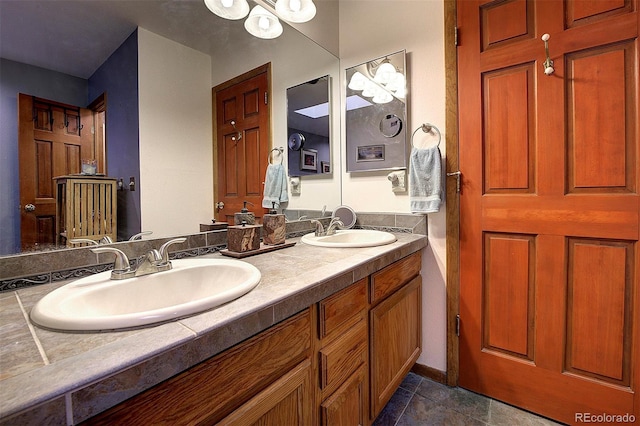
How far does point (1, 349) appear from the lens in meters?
0.47

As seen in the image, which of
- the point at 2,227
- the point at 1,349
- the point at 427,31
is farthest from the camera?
the point at 427,31

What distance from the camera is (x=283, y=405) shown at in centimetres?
73

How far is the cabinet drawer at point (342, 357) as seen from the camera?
88cm

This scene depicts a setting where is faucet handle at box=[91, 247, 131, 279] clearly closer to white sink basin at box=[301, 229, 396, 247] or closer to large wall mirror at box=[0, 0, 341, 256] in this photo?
large wall mirror at box=[0, 0, 341, 256]

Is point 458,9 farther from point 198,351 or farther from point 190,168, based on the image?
point 198,351

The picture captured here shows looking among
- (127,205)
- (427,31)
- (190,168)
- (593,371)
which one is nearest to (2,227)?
(127,205)

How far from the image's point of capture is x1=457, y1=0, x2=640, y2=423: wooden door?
1186mm

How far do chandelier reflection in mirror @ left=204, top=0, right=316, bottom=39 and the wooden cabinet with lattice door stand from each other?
88cm

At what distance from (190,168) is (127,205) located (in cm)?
28

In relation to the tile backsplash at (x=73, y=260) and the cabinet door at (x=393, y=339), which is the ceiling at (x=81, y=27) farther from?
the cabinet door at (x=393, y=339)

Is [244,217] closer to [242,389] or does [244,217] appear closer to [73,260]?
[73,260]

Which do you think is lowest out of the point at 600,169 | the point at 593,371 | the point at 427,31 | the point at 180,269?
the point at 593,371

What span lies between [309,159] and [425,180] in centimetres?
73

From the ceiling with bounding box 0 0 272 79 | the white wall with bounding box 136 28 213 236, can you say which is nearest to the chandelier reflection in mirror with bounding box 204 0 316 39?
the ceiling with bounding box 0 0 272 79
